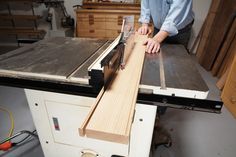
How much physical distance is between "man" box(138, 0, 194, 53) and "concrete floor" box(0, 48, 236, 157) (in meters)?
0.75

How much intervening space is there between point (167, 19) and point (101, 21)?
2.05 meters

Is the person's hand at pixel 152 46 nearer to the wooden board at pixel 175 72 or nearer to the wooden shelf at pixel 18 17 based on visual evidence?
the wooden board at pixel 175 72

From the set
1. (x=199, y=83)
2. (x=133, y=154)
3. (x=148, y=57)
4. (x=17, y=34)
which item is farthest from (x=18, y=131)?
(x=17, y=34)

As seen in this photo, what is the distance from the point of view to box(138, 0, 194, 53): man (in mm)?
1073

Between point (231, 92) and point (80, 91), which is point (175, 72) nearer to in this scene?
point (80, 91)

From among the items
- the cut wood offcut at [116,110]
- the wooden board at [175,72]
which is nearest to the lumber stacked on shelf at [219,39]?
the wooden board at [175,72]

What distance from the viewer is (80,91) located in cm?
75

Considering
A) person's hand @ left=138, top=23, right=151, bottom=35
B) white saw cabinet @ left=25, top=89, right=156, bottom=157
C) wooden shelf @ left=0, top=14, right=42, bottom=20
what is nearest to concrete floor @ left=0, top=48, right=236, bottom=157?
white saw cabinet @ left=25, top=89, right=156, bottom=157

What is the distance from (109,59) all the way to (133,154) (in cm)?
54

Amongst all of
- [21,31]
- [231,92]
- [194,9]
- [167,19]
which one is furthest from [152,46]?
[21,31]

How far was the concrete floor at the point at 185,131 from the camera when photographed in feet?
4.26

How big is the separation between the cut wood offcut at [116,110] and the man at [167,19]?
15.5 inches

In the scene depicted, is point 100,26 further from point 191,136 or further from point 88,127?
point 88,127

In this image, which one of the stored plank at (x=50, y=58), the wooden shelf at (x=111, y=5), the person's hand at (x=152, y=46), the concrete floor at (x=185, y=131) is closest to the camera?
the stored plank at (x=50, y=58)
